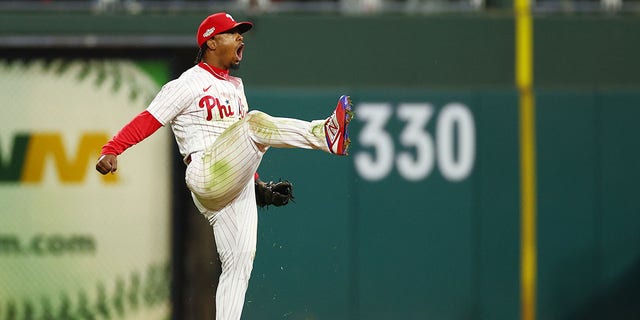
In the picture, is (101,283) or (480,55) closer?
(101,283)

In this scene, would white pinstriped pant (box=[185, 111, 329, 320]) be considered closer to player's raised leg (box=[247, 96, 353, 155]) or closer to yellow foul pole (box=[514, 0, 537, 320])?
player's raised leg (box=[247, 96, 353, 155])

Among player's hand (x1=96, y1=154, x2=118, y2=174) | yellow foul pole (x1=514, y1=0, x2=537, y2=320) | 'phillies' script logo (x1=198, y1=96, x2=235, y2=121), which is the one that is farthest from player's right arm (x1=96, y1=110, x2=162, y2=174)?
yellow foul pole (x1=514, y1=0, x2=537, y2=320)

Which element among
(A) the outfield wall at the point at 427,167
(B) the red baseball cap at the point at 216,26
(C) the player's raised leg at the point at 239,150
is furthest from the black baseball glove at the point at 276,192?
(A) the outfield wall at the point at 427,167

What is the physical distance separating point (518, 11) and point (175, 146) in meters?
2.86

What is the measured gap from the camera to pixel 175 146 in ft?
31.2

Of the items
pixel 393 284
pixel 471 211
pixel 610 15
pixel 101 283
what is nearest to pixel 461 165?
pixel 471 211

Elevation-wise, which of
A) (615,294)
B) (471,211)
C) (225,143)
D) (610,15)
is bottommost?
(615,294)

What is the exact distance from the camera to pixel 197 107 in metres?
6.19

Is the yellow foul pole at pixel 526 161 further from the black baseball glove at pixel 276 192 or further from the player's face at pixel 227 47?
the player's face at pixel 227 47

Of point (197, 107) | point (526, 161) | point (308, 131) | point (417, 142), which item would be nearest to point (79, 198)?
point (417, 142)

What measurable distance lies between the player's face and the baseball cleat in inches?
26.7

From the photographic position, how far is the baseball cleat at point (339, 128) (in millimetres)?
5879

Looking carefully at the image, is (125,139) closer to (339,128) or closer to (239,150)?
(239,150)

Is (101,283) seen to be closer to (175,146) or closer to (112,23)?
(175,146)
